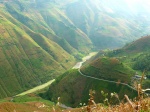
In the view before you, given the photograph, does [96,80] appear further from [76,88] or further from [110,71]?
[76,88]

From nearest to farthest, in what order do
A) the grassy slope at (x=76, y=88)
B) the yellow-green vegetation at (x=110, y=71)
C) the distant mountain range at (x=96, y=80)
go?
the grassy slope at (x=76, y=88)
the distant mountain range at (x=96, y=80)
the yellow-green vegetation at (x=110, y=71)

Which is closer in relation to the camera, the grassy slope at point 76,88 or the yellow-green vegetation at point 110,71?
the grassy slope at point 76,88

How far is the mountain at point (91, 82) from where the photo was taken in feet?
464

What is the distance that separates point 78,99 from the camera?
14675cm

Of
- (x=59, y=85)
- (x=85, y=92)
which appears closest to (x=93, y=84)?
A: (x=85, y=92)

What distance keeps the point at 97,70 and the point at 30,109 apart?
4968cm

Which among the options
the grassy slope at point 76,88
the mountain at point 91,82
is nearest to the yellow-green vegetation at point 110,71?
the mountain at point 91,82

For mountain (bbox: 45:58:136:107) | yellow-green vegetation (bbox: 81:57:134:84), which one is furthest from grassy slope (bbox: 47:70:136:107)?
yellow-green vegetation (bbox: 81:57:134:84)

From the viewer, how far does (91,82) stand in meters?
151

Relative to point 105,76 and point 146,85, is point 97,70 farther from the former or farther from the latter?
point 146,85

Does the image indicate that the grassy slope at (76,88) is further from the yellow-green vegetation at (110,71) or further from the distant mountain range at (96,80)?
the yellow-green vegetation at (110,71)

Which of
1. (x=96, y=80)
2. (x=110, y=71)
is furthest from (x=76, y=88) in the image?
(x=110, y=71)

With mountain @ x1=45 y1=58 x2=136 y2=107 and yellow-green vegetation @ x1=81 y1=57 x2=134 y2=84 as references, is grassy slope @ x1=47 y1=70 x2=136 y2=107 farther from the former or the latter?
yellow-green vegetation @ x1=81 y1=57 x2=134 y2=84

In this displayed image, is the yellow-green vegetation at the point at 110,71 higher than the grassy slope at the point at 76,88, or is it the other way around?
the yellow-green vegetation at the point at 110,71
